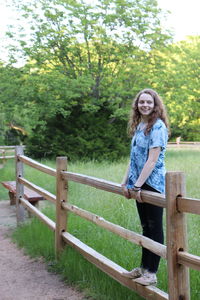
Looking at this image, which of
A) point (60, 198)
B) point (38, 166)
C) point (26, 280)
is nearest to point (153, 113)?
point (60, 198)

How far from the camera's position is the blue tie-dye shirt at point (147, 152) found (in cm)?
329

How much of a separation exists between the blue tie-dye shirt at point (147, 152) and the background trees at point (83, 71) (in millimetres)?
13628

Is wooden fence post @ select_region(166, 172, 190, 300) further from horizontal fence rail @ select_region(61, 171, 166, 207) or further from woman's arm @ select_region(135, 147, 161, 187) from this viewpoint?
woman's arm @ select_region(135, 147, 161, 187)

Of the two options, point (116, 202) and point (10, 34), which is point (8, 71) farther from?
point (116, 202)

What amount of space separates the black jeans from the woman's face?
0.60 meters

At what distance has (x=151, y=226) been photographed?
3375 mm

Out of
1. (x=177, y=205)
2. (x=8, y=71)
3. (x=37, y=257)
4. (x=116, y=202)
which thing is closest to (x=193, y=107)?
(x=8, y=71)

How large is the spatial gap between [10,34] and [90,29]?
3.56 m

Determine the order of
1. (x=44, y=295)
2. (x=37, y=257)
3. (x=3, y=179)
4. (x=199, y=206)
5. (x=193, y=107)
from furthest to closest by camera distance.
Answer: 1. (x=193, y=107)
2. (x=3, y=179)
3. (x=37, y=257)
4. (x=44, y=295)
5. (x=199, y=206)

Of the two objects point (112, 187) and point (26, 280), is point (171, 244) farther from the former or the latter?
point (26, 280)

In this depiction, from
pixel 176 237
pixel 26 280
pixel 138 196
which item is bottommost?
pixel 26 280

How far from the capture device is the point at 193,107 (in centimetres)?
3203

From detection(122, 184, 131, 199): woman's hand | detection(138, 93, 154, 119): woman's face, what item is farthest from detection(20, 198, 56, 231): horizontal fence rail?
detection(138, 93, 154, 119): woman's face

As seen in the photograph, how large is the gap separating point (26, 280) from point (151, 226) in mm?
1993
